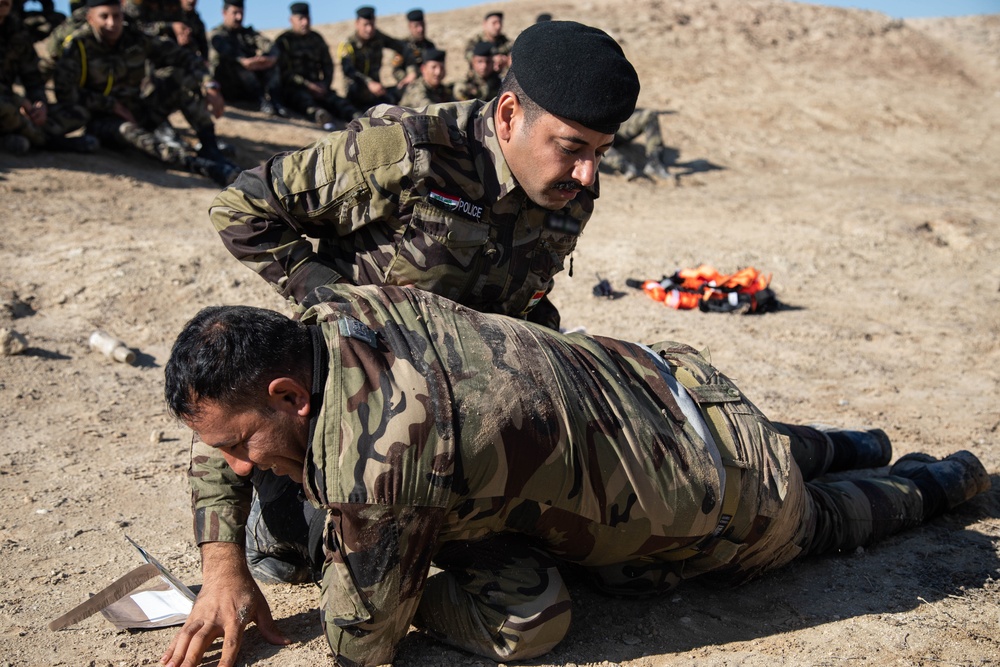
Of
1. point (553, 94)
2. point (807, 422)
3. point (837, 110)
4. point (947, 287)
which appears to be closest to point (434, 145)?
point (553, 94)

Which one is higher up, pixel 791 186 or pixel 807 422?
pixel 807 422

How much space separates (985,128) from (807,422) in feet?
36.9

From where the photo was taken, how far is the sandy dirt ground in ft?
8.80

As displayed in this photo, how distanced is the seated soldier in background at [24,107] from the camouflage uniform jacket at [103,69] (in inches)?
9.9

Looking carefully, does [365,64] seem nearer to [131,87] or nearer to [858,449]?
[131,87]

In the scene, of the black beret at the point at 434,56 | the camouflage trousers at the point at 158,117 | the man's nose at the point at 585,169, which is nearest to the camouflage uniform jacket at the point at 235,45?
the black beret at the point at 434,56

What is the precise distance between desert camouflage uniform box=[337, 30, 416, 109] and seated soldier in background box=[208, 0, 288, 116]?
96 cm

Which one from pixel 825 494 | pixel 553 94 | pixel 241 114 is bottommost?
pixel 241 114

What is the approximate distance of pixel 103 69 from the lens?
25.7ft

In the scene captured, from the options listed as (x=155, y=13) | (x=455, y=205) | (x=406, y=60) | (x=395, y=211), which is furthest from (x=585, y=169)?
(x=406, y=60)

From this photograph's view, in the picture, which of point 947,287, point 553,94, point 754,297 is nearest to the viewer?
point 553,94

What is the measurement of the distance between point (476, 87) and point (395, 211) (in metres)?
8.02

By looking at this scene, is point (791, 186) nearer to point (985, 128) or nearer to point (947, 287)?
point (947, 287)

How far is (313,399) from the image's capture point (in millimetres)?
2135
